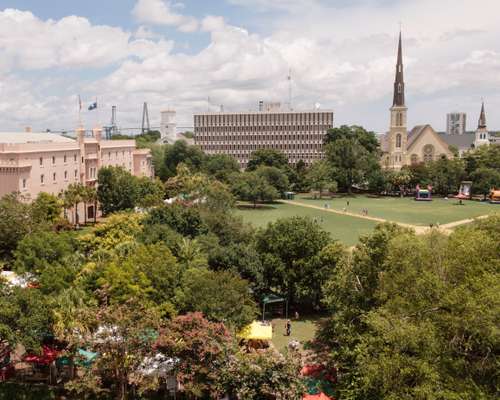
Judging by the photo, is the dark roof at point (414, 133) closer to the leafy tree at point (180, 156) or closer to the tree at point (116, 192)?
the leafy tree at point (180, 156)

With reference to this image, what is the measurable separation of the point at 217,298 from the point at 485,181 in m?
75.3

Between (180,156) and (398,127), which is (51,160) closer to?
(180,156)

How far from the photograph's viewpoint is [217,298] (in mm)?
24531

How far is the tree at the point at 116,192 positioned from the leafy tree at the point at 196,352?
137 ft

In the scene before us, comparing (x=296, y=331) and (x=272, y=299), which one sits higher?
(x=272, y=299)

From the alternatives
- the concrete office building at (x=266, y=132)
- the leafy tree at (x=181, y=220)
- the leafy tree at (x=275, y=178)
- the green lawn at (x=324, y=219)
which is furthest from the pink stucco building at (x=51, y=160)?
the concrete office building at (x=266, y=132)

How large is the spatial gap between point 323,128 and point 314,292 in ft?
357

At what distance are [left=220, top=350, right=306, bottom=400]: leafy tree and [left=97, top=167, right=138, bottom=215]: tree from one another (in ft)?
142

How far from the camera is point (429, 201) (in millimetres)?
88375

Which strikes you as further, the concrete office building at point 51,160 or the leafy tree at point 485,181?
the leafy tree at point 485,181

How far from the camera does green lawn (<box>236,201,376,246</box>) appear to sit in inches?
2227

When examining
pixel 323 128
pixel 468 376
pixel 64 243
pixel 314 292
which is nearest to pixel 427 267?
pixel 468 376

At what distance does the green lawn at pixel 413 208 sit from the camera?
226 feet

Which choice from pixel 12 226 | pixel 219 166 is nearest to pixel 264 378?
pixel 12 226
